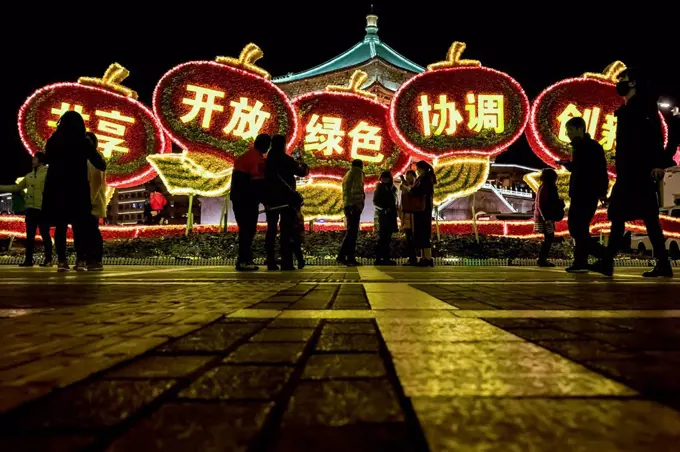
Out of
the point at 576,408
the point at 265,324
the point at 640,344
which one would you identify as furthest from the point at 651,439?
the point at 265,324

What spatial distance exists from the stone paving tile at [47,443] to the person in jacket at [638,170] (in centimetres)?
466

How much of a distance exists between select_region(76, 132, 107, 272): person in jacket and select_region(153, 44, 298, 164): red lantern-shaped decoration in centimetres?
531

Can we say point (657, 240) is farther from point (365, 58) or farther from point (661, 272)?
point (365, 58)

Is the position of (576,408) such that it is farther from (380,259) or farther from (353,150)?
(353,150)

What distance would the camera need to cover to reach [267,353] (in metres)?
0.94

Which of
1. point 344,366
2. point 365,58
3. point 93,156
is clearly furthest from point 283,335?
point 365,58

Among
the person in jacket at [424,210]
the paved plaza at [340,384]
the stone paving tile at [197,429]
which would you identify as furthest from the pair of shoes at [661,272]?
the stone paving tile at [197,429]

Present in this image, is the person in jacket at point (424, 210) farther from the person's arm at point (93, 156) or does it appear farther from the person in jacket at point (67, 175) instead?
the person in jacket at point (67, 175)

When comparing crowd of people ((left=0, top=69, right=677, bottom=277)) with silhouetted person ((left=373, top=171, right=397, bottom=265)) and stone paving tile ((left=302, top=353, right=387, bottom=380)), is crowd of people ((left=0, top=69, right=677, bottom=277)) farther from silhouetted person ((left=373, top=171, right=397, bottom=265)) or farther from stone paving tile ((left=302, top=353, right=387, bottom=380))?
stone paving tile ((left=302, top=353, right=387, bottom=380))

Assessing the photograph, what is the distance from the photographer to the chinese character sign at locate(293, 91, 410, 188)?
1201 centimetres

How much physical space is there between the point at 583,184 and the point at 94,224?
537cm

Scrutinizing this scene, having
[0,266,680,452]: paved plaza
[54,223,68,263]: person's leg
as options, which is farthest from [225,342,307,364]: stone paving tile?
[54,223,68,263]: person's leg

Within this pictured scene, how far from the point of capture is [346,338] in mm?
1106

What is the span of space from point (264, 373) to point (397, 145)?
11728 millimetres
